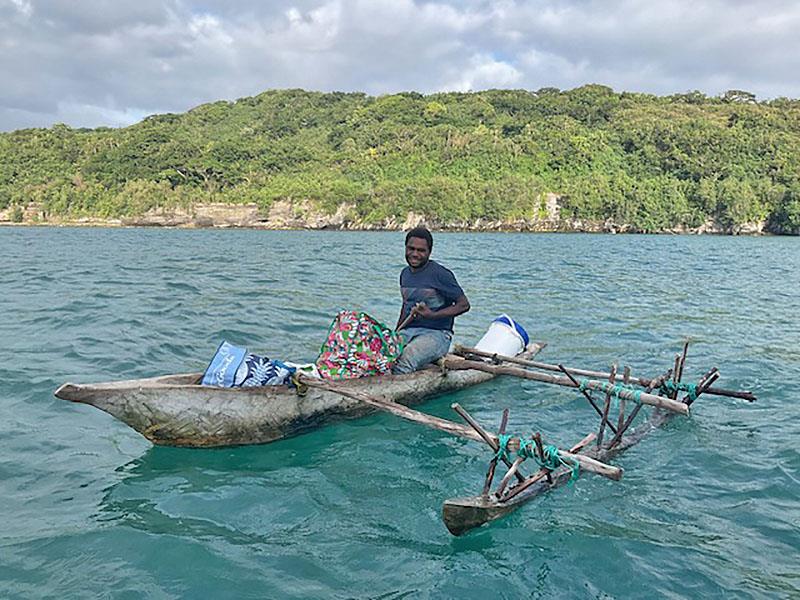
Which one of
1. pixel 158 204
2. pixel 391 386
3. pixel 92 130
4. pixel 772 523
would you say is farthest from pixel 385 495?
pixel 92 130


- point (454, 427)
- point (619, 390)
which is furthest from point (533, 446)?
point (619, 390)

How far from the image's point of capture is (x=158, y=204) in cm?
10294

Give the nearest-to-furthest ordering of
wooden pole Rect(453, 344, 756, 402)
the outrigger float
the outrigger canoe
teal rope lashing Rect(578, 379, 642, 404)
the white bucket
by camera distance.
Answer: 1. the outrigger float
2. the outrigger canoe
3. teal rope lashing Rect(578, 379, 642, 404)
4. wooden pole Rect(453, 344, 756, 402)
5. the white bucket

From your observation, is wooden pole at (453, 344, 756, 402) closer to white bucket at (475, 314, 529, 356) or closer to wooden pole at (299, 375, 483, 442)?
white bucket at (475, 314, 529, 356)

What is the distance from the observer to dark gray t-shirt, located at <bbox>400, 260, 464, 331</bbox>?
805 centimetres

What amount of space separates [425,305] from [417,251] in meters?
0.68

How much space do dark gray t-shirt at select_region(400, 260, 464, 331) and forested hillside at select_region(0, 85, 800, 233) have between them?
9258 cm

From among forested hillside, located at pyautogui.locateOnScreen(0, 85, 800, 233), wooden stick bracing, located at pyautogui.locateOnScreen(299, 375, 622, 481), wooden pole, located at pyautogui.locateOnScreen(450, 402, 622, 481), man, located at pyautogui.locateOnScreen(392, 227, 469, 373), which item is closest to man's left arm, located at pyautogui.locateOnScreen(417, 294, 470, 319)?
man, located at pyautogui.locateOnScreen(392, 227, 469, 373)

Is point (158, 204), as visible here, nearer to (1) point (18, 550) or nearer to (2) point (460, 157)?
(2) point (460, 157)

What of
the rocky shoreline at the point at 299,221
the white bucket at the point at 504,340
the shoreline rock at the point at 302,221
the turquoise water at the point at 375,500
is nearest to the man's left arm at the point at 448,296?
the turquoise water at the point at 375,500

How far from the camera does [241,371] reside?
6.53 meters

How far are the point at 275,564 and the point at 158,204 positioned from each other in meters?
106

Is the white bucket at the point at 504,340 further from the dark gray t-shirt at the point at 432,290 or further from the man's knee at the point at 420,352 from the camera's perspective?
A: the dark gray t-shirt at the point at 432,290

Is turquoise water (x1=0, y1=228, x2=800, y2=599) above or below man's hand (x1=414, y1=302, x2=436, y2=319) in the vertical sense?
below
